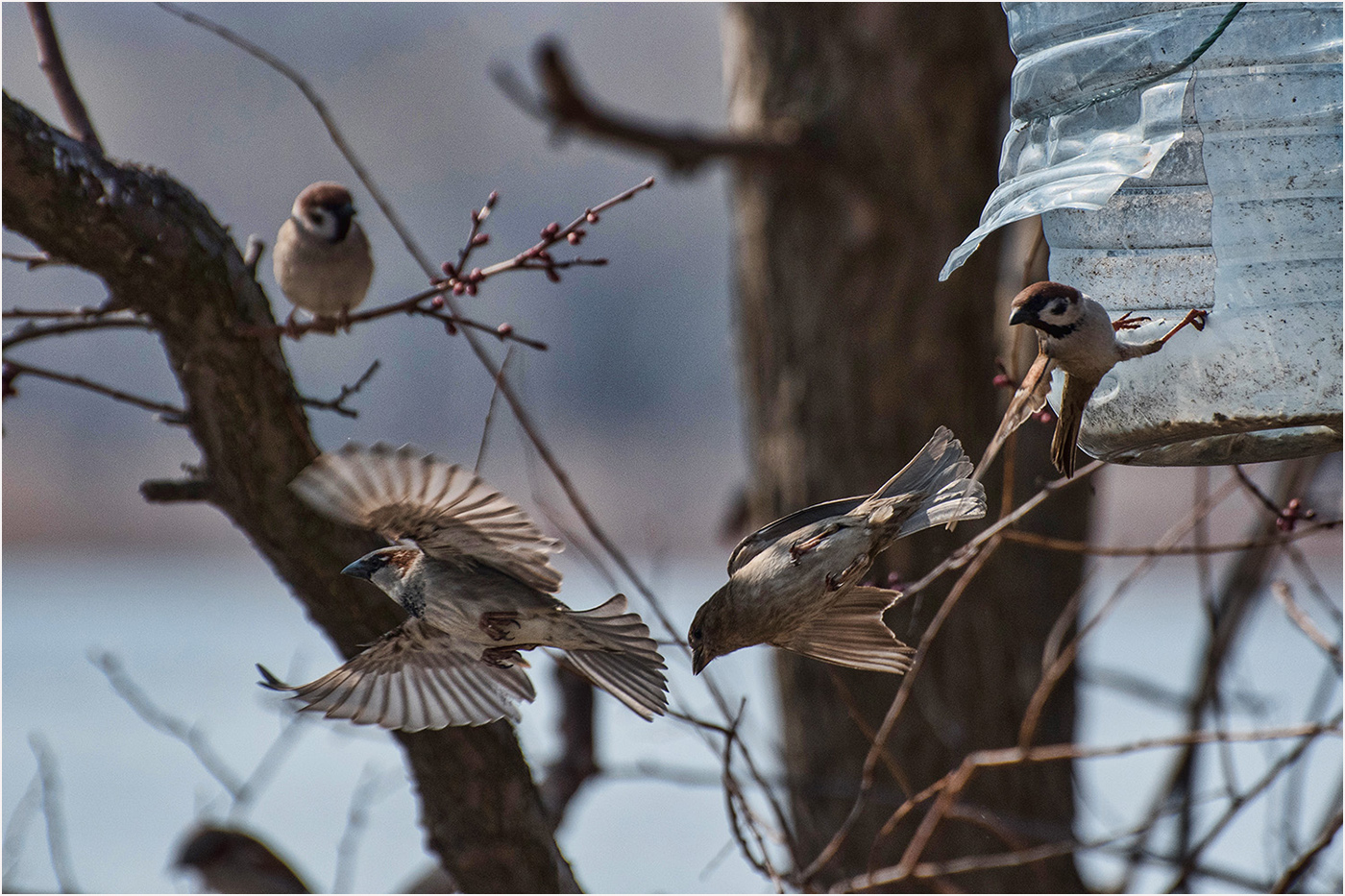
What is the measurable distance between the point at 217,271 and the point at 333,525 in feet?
1.64

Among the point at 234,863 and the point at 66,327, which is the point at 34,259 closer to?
the point at 66,327

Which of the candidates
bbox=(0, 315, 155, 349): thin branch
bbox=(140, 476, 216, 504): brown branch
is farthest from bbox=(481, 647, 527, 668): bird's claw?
Result: bbox=(0, 315, 155, 349): thin branch

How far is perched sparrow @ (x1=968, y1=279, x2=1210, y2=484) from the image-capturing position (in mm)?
1660

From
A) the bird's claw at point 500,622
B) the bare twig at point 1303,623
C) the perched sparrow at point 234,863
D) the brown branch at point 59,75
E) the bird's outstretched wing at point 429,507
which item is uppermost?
the brown branch at point 59,75

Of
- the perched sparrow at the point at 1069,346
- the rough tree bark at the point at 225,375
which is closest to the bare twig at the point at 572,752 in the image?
the rough tree bark at the point at 225,375

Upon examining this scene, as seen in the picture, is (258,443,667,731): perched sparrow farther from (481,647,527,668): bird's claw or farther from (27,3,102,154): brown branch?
(27,3,102,154): brown branch

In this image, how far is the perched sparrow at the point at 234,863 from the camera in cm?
436

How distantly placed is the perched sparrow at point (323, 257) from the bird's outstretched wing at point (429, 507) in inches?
58.2

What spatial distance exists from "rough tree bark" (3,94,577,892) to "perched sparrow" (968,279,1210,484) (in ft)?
4.18

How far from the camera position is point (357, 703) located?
79.5 inches

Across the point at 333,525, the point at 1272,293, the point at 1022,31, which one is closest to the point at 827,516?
the point at 1272,293

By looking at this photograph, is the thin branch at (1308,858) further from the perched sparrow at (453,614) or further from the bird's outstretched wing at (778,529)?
the perched sparrow at (453,614)

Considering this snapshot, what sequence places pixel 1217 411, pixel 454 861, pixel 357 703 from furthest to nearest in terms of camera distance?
pixel 454 861 → pixel 357 703 → pixel 1217 411

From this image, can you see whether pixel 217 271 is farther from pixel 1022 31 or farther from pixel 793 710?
pixel 793 710
